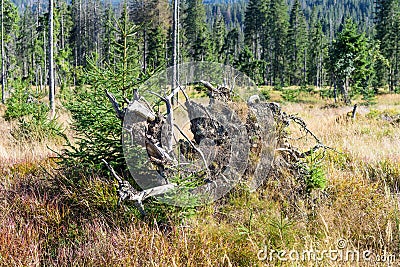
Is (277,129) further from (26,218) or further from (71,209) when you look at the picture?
(26,218)

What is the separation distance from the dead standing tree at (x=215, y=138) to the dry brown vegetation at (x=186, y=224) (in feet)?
0.99

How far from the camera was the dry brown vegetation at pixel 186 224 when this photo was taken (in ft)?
9.87

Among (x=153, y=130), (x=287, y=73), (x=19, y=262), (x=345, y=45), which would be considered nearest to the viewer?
(x=19, y=262)

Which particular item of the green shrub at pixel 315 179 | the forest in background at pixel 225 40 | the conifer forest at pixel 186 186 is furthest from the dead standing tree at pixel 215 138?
the forest in background at pixel 225 40

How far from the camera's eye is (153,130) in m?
4.02

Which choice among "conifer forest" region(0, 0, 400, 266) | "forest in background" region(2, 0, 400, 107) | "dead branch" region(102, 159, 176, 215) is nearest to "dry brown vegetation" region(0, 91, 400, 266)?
"conifer forest" region(0, 0, 400, 266)

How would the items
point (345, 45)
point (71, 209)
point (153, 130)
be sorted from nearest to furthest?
point (71, 209) < point (153, 130) < point (345, 45)

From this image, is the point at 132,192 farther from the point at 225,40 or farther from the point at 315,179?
the point at 225,40

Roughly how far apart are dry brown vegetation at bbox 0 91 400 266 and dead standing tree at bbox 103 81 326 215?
302 mm

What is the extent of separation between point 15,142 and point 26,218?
4.25 metres

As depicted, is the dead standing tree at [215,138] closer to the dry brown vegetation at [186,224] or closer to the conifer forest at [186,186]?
the conifer forest at [186,186]

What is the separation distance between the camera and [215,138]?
14.5 feet

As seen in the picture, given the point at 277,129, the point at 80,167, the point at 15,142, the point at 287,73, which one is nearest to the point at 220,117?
the point at 277,129

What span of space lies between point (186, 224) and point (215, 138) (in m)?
1.33
